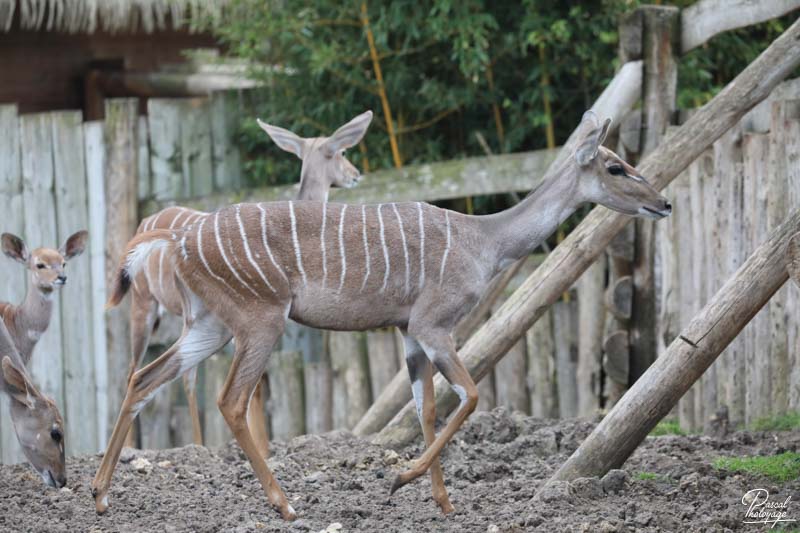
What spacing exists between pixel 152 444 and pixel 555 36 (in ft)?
12.7

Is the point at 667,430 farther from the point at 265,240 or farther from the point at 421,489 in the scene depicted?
the point at 265,240

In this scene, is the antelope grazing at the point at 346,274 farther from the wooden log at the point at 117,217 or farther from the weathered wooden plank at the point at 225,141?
the weathered wooden plank at the point at 225,141

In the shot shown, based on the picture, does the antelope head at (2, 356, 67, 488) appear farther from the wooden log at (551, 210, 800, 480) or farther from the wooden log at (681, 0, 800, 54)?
the wooden log at (681, 0, 800, 54)

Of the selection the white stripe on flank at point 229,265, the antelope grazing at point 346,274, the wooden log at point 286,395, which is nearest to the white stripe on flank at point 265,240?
the antelope grazing at point 346,274

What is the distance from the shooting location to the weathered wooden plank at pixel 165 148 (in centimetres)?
934

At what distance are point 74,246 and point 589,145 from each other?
11.2ft

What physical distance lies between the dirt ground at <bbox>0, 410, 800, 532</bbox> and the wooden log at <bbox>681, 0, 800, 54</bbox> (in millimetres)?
2263

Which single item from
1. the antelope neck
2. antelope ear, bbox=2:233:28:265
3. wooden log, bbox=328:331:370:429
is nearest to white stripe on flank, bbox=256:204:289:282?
the antelope neck

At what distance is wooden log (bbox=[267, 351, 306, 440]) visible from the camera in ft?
30.0

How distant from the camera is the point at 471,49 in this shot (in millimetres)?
8703

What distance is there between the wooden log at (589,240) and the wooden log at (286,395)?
2434 millimetres

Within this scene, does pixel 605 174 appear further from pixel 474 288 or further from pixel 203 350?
pixel 203 350

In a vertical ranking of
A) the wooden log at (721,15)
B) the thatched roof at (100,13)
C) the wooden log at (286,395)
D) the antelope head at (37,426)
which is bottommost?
the wooden log at (286,395)

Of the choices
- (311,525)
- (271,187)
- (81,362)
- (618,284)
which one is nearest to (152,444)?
(81,362)
